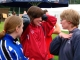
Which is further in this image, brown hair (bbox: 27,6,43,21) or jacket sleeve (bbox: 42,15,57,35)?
jacket sleeve (bbox: 42,15,57,35)

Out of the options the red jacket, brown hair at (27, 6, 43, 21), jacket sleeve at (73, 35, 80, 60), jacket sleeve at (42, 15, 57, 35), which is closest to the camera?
jacket sleeve at (73, 35, 80, 60)

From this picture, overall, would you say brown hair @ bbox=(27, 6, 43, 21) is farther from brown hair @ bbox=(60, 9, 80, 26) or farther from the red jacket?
brown hair @ bbox=(60, 9, 80, 26)

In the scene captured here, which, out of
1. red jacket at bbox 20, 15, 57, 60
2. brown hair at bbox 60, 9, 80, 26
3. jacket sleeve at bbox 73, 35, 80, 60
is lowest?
red jacket at bbox 20, 15, 57, 60

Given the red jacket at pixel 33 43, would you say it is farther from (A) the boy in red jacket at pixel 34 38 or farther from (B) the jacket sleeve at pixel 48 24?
(B) the jacket sleeve at pixel 48 24

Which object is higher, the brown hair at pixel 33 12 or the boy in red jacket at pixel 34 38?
the brown hair at pixel 33 12

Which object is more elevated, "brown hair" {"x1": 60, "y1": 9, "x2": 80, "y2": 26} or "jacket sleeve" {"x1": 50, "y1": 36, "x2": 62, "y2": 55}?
"brown hair" {"x1": 60, "y1": 9, "x2": 80, "y2": 26}

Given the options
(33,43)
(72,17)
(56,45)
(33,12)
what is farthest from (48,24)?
(72,17)

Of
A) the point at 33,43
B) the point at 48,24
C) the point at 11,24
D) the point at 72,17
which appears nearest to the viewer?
the point at 72,17

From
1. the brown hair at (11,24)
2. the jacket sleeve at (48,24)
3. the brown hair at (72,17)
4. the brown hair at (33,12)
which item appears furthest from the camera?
the jacket sleeve at (48,24)

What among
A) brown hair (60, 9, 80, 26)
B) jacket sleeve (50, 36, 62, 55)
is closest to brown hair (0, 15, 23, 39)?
jacket sleeve (50, 36, 62, 55)

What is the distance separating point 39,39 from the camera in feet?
14.3

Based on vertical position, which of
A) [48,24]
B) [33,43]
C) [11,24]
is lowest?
[33,43]

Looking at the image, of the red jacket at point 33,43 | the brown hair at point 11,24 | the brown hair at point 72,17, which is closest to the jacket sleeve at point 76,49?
the brown hair at point 72,17

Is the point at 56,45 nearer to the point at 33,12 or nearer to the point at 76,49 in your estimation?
the point at 76,49
